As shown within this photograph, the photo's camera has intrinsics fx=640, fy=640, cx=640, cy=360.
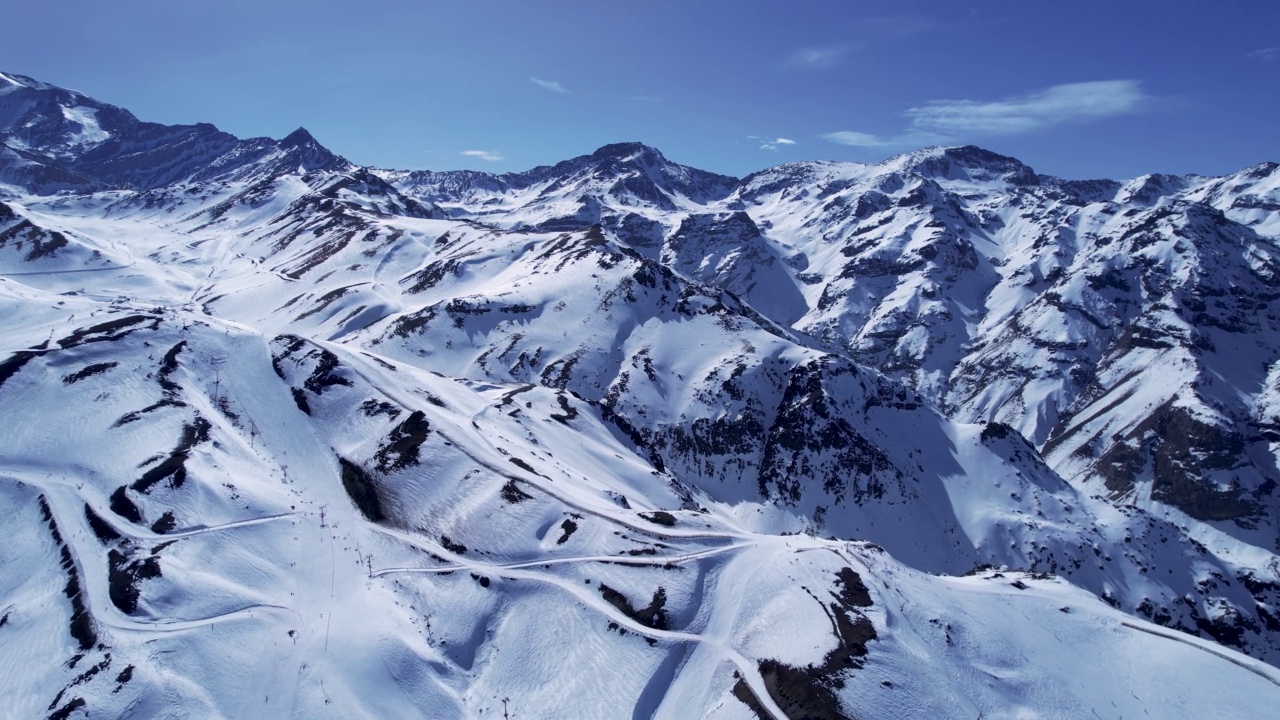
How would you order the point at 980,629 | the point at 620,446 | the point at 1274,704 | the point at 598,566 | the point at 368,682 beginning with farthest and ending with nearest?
the point at 620,446 → the point at 598,566 → the point at 980,629 → the point at 1274,704 → the point at 368,682

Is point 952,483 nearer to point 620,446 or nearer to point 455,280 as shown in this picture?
point 620,446

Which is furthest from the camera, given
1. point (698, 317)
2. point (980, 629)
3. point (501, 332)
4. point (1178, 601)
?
point (698, 317)

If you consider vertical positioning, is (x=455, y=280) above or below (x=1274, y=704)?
above

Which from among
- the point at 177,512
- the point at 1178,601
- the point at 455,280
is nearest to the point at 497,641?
the point at 177,512

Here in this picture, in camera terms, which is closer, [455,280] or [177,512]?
[177,512]

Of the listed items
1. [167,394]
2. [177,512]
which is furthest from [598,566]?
[167,394]

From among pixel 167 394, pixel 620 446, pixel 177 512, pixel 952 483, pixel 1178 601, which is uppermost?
pixel 167 394

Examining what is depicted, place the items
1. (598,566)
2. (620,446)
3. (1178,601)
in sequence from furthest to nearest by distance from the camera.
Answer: (1178,601), (620,446), (598,566)

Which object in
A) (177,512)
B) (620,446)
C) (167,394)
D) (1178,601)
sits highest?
(167,394)

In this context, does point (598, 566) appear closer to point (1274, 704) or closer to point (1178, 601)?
point (1274, 704)
